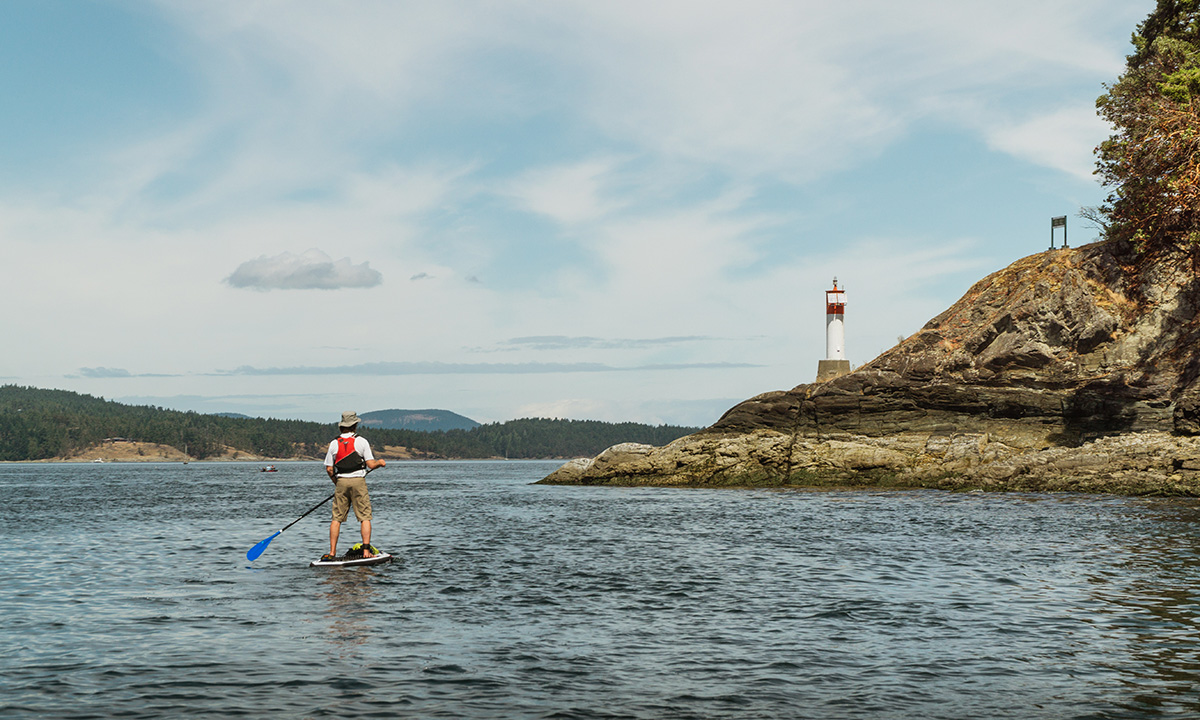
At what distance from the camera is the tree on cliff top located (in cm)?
4019

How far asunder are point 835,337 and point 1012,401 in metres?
23.3

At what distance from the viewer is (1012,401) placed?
52.8m

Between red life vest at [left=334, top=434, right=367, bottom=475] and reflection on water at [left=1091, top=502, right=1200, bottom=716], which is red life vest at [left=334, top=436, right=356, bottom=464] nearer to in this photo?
red life vest at [left=334, top=434, right=367, bottom=475]

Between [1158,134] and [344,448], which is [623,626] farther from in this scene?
[1158,134]

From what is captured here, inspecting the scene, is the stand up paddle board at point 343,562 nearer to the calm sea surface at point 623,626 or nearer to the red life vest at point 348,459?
the calm sea surface at point 623,626

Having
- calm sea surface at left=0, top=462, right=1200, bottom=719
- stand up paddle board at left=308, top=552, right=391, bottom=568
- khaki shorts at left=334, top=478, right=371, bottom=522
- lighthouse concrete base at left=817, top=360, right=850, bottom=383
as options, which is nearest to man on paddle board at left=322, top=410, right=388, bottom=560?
khaki shorts at left=334, top=478, right=371, bottom=522

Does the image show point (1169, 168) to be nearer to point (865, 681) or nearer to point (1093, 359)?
point (1093, 359)

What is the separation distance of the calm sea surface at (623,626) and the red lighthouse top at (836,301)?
49.3 m

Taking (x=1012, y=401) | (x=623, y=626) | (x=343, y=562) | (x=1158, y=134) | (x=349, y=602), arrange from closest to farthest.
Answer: (x=623, y=626)
(x=349, y=602)
(x=343, y=562)
(x=1158, y=134)
(x=1012, y=401)

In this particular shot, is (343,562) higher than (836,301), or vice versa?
(836,301)

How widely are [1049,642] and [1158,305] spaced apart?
49.7 metres

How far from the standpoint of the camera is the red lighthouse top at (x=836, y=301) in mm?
75500

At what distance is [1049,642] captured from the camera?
1166cm

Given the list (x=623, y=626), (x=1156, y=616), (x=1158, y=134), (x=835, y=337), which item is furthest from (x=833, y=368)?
(x=623, y=626)
